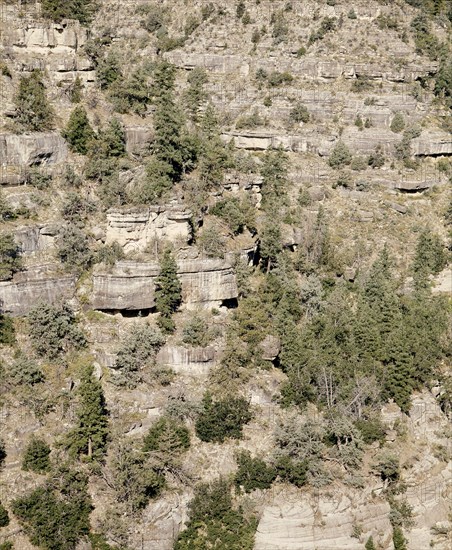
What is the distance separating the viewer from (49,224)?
5884 centimetres

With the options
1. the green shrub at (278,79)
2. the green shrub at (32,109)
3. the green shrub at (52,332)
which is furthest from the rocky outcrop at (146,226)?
the green shrub at (278,79)

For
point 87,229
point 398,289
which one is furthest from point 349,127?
point 87,229

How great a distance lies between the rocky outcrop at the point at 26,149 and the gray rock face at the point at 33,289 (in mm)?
9908

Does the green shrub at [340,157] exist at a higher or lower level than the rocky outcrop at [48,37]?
lower

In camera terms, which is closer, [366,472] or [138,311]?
[366,472]

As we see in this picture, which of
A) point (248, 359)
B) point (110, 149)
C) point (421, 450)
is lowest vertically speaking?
point (421, 450)

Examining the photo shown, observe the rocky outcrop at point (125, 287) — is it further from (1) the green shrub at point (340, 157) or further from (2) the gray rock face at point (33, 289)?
(1) the green shrub at point (340, 157)

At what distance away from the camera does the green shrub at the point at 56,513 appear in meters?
44.8

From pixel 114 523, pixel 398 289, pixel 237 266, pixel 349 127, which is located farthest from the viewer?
pixel 349 127

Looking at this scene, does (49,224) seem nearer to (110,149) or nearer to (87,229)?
(87,229)

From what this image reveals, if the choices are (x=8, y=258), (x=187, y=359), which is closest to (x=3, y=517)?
(x=187, y=359)

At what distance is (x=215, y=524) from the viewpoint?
158 feet

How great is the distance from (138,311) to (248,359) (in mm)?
8300

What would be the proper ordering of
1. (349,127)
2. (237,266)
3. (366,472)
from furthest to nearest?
1. (349,127)
2. (237,266)
3. (366,472)
